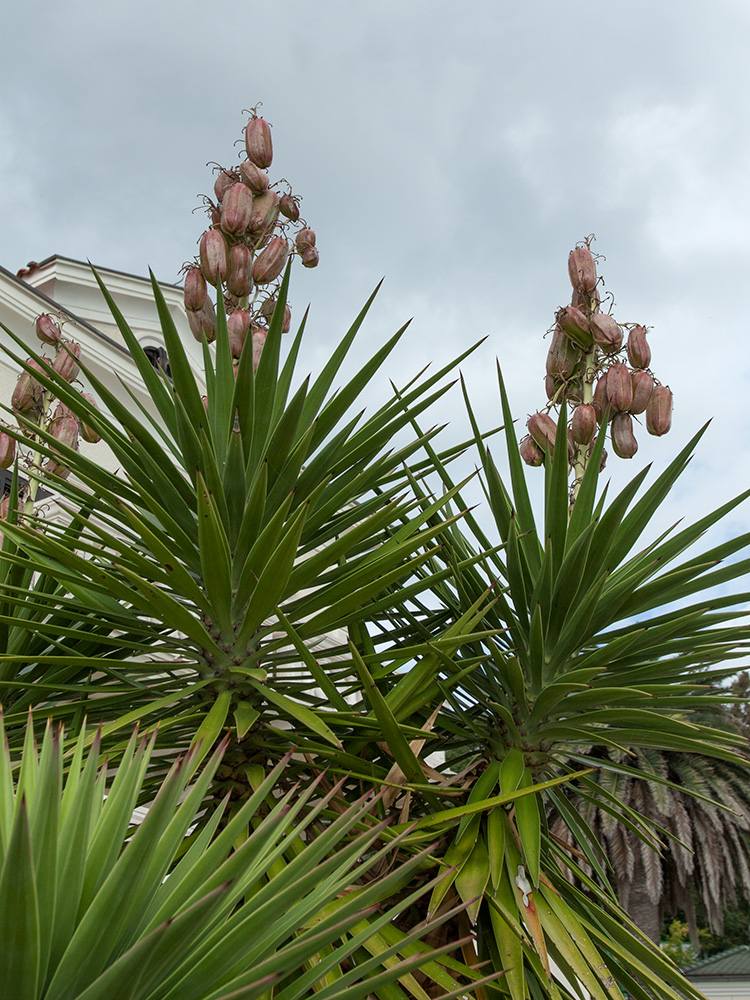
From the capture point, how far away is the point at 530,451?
303 cm

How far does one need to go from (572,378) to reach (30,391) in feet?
5.63

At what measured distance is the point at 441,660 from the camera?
2.37 m

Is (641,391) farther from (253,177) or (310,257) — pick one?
(253,177)

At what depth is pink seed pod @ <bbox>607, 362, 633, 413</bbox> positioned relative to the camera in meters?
2.76

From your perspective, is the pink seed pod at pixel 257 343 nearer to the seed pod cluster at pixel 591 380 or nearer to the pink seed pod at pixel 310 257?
the pink seed pod at pixel 310 257

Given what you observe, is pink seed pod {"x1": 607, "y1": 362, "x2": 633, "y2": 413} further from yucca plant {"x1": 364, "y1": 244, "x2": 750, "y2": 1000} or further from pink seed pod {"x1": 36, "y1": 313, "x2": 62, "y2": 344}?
pink seed pod {"x1": 36, "y1": 313, "x2": 62, "y2": 344}

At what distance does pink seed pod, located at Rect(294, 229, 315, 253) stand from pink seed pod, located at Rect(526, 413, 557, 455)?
3.27ft

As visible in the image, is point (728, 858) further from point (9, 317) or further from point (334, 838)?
point (334, 838)

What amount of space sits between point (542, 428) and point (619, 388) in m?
0.28

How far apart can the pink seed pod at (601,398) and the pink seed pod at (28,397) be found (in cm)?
170

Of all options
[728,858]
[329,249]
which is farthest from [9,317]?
[728,858]

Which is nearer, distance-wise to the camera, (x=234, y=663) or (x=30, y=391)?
(x=234, y=663)

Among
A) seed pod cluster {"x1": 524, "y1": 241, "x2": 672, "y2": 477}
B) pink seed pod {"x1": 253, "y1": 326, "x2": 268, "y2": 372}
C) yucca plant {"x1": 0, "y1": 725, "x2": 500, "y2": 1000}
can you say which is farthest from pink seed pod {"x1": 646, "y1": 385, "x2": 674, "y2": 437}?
yucca plant {"x1": 0, "y1": 725, "x2": 500, "y2": 1000}

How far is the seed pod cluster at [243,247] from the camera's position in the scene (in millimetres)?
2844
